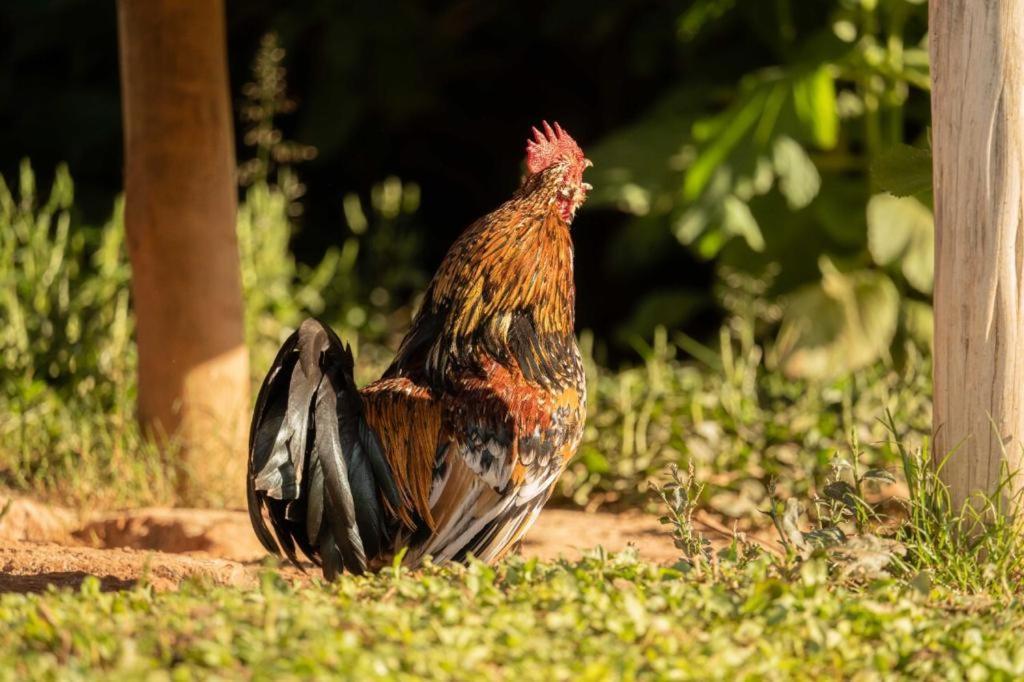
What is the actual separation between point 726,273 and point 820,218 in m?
0.70

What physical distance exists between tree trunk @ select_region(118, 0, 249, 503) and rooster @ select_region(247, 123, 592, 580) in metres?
1.39

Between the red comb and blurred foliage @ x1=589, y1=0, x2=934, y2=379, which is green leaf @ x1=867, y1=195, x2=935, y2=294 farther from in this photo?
the red comb

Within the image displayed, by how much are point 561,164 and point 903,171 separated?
A: 1.06 meters

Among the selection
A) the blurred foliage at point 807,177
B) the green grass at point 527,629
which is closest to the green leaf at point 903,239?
the blurred foliage at point 807,177

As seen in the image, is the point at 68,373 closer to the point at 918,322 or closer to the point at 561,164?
the point at 561,164

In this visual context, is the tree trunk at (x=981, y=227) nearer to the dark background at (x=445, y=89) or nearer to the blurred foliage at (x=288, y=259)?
the blurred foliage at (x=288, y=259)

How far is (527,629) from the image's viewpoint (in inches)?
98.0

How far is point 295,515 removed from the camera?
11.5 feet

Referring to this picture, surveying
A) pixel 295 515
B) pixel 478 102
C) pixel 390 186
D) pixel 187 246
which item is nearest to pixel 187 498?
pixel 187 246

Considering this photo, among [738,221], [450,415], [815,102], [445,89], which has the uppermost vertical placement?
[445,89]

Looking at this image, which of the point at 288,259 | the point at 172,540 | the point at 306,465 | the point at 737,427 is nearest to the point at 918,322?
the point at 737,427

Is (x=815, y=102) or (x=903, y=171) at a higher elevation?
(x=815, y=102)

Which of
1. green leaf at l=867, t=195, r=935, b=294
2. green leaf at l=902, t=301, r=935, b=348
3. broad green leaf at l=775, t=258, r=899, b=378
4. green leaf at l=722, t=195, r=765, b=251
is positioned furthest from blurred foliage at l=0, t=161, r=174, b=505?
green leaf at l=902, t=301, r=935, b=348

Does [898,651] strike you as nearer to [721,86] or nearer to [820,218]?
[820,218]
